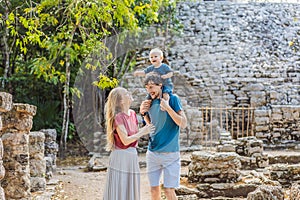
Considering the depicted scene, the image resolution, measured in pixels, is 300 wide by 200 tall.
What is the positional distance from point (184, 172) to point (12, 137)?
3657mm

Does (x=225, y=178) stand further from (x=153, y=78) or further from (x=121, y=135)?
(x=153, y=78)

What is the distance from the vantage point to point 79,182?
24.1 feet

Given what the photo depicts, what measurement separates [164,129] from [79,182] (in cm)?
464

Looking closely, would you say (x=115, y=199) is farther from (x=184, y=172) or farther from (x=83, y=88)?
(x=184, y=172)

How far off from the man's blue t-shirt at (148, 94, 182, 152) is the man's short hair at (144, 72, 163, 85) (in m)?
0.13

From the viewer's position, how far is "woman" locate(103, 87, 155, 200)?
320 centimetres

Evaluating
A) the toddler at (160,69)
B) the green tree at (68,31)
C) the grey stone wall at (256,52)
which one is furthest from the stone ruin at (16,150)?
the grey stone wall at (256,52)

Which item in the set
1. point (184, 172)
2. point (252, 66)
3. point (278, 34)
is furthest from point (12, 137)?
point (278, 34)

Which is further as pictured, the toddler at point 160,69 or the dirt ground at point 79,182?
the dirt ground at point 79,182

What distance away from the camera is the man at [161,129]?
2.95 metres

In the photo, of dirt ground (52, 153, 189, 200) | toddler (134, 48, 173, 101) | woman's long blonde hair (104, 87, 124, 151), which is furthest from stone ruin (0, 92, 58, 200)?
toddler (134, 48, 173, 101)

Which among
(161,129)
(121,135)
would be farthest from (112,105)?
(161,129)

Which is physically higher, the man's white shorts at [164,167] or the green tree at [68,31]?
the green tree at [68,31]

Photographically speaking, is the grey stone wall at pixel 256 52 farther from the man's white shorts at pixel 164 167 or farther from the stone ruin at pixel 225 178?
the man's white shorts at pixel 164 167
